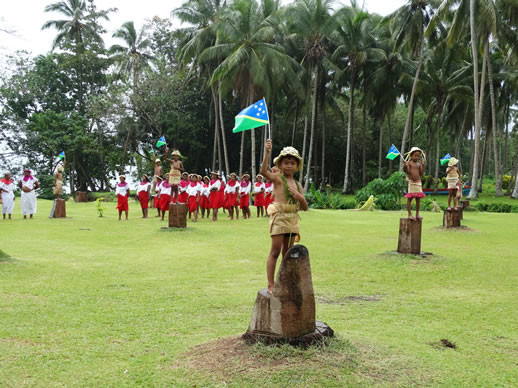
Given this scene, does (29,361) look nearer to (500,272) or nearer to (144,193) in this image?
(500,272)

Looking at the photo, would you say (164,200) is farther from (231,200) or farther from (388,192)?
(388,192)

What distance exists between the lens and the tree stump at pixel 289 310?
12.4 ft

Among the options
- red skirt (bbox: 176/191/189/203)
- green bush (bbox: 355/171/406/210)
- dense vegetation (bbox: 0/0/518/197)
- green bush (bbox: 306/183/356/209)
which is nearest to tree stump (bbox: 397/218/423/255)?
red skirt (bbox: 176/191/189/203)

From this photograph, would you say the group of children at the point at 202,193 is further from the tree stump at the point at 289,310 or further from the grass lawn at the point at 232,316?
the tree stump at the point at 289,310

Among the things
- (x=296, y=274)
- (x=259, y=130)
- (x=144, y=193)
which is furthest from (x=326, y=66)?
(x=296, y=274)

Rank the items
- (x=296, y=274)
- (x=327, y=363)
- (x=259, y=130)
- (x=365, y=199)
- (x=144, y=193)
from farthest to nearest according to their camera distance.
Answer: (x=259, y=130) → (x=365, y=199) → (x=144, y=193) → (x=296, y=274) → (x=327, y=363)

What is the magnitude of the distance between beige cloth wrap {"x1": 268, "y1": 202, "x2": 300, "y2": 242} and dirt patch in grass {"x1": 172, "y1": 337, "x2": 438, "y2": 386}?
982mm

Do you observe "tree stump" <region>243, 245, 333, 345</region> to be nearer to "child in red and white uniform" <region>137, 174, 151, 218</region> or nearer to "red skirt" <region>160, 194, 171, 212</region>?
"red skirt" <region>160, 194, 171, 212</region>

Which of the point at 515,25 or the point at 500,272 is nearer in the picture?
the point at 500,272

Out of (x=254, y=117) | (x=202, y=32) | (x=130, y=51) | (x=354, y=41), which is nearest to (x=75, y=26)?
(x=130, y=51)

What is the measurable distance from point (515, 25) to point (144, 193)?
2147cm

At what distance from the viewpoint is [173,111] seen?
34.5 m

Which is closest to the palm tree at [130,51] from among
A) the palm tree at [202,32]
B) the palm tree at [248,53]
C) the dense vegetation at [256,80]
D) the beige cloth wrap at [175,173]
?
Answer: the dense vegetation at [256,80]

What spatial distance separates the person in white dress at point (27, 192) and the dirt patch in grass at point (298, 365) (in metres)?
14.6
